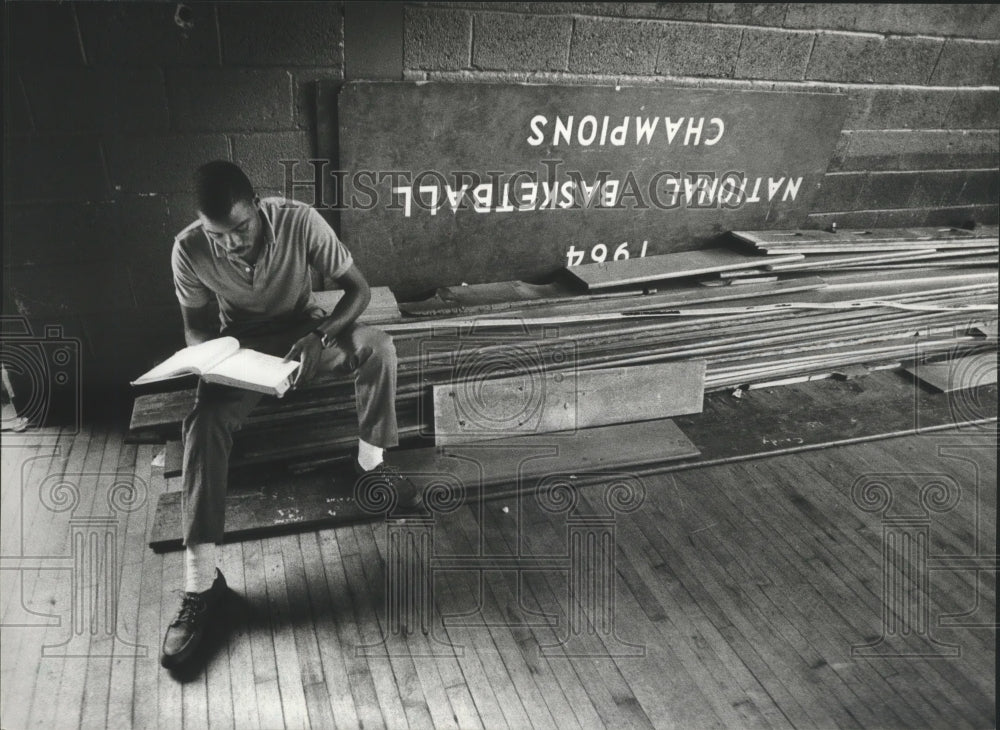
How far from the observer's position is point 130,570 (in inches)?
95.7

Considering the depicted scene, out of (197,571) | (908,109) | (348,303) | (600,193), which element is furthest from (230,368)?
(908,109)

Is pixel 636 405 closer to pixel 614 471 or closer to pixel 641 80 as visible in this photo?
pixel 614 471

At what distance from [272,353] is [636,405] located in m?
1.69

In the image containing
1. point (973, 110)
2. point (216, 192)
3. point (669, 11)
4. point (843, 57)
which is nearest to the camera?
point (216, 192)

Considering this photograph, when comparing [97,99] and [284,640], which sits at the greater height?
[97,99]

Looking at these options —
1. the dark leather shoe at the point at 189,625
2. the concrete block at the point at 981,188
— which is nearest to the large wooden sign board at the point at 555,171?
the concrete block at the point at 981,188

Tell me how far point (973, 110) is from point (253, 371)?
4062 mm

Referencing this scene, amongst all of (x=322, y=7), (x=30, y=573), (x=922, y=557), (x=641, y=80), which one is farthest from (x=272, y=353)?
(x=922, y=557)

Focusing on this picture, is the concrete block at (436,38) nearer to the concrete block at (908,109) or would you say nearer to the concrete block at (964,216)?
the concrete block at (908,109)

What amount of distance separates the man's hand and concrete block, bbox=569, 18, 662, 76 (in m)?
1.66

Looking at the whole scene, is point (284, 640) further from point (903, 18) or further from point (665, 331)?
point (903, 18)

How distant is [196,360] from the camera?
2.22 meters

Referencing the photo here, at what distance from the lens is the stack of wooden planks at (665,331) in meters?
2.89

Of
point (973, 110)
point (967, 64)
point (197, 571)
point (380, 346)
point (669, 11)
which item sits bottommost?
point (197, 571)
